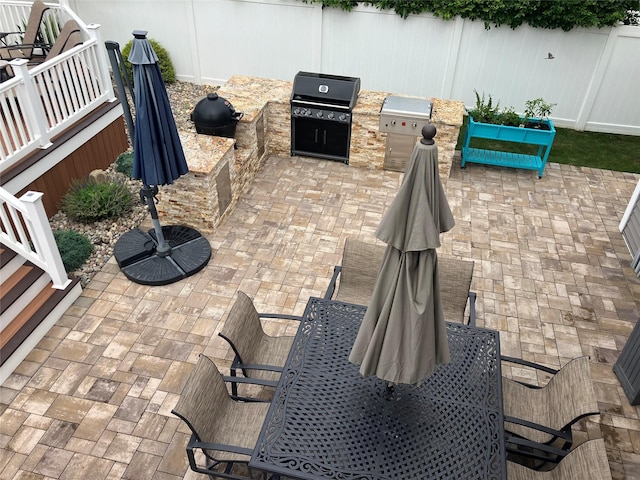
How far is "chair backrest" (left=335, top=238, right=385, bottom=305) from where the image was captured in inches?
218

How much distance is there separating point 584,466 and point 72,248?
6.22 metres

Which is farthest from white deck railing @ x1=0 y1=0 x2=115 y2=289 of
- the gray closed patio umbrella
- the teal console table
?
the teal console table

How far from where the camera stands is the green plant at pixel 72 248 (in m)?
6.57

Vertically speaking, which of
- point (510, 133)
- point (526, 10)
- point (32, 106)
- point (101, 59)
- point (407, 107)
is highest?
point (526, 10)

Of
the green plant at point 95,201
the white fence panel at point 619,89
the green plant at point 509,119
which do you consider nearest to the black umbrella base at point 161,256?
the green plant at point 95,201

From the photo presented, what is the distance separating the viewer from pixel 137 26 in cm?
1211

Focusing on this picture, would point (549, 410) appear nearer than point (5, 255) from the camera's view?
Yes

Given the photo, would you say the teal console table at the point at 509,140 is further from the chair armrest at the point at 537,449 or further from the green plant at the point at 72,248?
the green plant at the point at 72,248

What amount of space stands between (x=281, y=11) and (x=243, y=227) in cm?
604

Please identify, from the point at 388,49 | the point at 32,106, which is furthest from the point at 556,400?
the point at 388,49

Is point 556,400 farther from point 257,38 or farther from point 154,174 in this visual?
point 257,38

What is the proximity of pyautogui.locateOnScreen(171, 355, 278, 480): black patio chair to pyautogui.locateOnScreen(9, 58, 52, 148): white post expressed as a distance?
4967mm

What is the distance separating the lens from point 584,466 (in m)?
3.59

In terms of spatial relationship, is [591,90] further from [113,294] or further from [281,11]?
[113,294]
